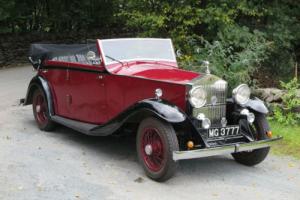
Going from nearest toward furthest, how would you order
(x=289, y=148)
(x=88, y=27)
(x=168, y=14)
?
(x=289, y=148) < (x=168, y=14) < (x=88, y=27)

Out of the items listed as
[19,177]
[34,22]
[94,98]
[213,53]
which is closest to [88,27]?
[34,22]

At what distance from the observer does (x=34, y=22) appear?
774 inches

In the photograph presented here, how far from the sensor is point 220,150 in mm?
5926

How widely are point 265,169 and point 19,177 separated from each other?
3.20 meters

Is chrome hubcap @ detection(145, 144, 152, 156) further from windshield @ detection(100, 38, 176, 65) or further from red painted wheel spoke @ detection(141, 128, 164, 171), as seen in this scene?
windshield @ detection(100, 38, 176, 65)

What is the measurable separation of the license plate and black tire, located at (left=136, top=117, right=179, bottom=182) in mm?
650

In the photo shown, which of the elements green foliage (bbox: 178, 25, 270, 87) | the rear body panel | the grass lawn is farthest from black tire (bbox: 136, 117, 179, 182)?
green foliage (bbox: 178, 25, 270, 87)

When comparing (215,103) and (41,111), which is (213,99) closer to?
(215,103)

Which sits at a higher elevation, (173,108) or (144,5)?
(144,5)

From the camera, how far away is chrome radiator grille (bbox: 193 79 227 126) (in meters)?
6.47

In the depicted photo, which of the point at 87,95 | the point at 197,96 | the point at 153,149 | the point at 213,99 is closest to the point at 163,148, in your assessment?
the point at 153,149

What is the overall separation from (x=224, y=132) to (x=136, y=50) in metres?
2.04

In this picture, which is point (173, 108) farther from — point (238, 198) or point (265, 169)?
point (265, 169)

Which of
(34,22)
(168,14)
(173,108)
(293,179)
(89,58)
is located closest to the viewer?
(173,108)
